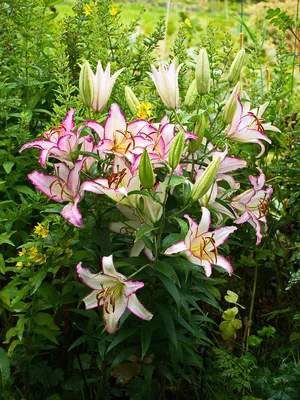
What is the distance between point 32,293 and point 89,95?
0.55 m

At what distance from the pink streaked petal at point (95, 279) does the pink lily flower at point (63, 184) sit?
0.46ft

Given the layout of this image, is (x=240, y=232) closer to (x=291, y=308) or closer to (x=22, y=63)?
(x=291, y=308)

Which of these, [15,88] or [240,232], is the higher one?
[15,88]

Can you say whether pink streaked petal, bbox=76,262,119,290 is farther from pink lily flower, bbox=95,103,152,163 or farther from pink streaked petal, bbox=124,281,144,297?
pink lily flower, bbox=95,103,152,163

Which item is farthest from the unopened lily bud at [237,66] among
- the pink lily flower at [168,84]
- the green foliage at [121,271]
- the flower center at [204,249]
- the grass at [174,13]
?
the grass at [174,13]

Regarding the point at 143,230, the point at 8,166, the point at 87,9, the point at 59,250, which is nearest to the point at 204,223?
the point at 143,230

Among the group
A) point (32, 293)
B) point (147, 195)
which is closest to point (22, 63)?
point (32, 293)

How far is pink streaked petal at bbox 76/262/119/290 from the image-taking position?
59.8 inches

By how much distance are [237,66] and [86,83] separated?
45 cm

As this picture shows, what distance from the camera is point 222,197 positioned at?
5.85 feet

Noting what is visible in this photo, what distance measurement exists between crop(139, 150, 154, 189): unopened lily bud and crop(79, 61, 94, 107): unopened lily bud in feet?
1.02

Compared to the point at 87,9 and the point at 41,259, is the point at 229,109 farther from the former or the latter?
the point at 87,9

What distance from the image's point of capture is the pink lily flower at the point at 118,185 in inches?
59.7

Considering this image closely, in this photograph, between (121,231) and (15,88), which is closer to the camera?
(121,231)
